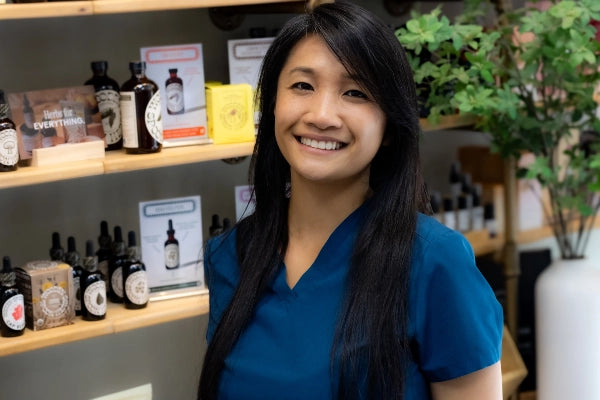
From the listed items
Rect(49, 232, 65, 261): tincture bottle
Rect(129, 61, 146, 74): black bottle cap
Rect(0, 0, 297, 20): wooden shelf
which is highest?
Rect(0, 0, 297, 20): wooden shelf

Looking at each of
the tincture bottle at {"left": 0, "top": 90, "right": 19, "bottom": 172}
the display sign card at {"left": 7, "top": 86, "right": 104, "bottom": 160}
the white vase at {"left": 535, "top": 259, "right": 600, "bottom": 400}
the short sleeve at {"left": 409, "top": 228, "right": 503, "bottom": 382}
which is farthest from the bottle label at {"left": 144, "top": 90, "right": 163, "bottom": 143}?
the white vase at {"left": 535, "top": 259, "right": 600, "bottom": 400}

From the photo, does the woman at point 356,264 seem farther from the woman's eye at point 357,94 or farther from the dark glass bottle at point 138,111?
the dark glass bottle at point 138,111

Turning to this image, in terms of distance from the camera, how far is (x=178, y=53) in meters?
2.61

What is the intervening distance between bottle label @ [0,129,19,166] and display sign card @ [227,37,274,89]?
2.14 ft

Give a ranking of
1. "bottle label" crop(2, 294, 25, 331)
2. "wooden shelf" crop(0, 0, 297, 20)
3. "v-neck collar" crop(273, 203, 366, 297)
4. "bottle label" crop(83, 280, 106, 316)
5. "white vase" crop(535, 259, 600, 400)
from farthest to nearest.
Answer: "white vase" crop(535, 259, 600, 400), "bottle label" crop(83, 280, 106, 316), "bottle label" crop(2, 294, 25, 331), "wooden shelf" crop(0, 0, 297, 20), "v-neck collar" crop(273, 203, 366, 297)

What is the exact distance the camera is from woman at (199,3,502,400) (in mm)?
1602

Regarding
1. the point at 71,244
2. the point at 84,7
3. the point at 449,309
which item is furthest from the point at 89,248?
the point at 449,309

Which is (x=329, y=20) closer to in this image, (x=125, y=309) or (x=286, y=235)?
(x=286, y=235)

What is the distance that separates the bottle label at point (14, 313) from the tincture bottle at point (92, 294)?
17 cm

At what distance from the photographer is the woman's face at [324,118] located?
160 cm

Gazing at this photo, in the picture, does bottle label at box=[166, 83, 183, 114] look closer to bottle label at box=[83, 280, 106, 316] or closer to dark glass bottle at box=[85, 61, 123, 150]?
dark glass bottle at box=[85, 61, 123, 150]

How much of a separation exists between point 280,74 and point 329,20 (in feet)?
0.46

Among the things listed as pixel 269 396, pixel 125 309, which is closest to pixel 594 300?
pixel 125 309

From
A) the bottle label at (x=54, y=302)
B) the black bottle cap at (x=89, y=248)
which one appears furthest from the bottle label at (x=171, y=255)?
the bottle label at (x=54, y=302)
